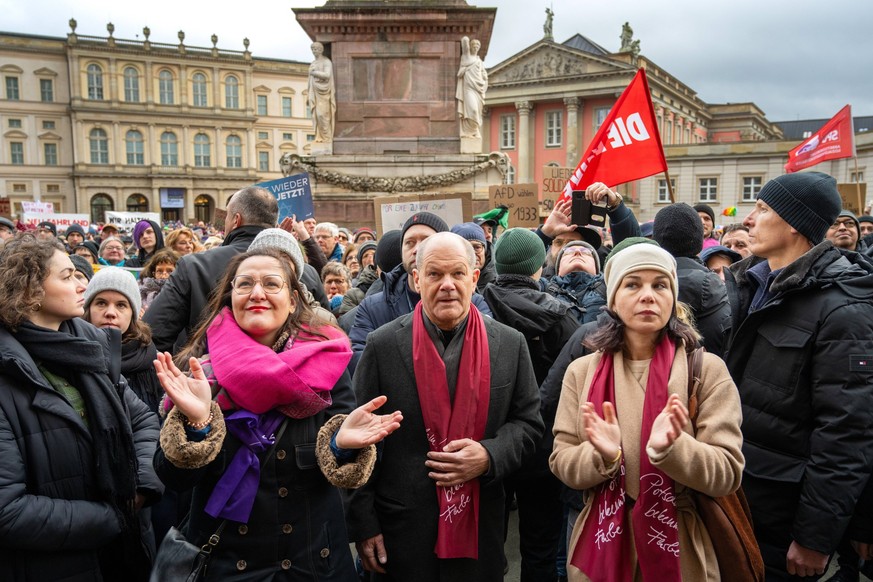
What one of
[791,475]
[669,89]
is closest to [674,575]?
[791,475]

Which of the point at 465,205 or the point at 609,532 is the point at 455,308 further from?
the point at 465,205

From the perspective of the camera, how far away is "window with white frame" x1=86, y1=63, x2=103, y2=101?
58969mm

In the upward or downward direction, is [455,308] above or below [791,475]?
above

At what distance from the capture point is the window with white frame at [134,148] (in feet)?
195

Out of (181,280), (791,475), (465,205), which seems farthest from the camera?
(465,205)

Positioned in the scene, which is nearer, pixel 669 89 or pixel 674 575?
pixel 674 575

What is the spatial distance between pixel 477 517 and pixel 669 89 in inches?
2430

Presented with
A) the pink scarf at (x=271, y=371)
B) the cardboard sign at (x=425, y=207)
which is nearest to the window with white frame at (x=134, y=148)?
the cardboard sign at (x=425, y=207)

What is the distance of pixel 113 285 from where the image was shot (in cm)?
362

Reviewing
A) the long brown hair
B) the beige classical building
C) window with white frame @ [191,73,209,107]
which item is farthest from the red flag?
window with white frame @ [191,73,209,107]

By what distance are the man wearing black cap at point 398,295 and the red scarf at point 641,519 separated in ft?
4.55

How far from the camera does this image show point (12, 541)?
2.23 m

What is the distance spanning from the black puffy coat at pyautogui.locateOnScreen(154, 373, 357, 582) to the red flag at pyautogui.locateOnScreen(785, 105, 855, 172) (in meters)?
9.98

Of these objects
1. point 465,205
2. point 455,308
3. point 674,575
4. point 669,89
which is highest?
point 669,89
